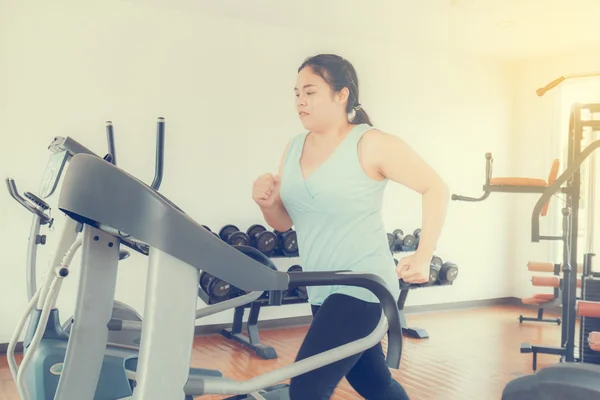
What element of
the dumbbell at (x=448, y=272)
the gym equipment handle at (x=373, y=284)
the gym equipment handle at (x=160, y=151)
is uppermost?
the gym equipment handle at (x=160, y=151)

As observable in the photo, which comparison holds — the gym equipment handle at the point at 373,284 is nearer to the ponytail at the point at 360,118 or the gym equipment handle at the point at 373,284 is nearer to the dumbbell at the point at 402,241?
the ponytail at the point at 360,118

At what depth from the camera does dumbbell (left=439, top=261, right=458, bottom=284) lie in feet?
15.6

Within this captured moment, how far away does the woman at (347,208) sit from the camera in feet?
4.87

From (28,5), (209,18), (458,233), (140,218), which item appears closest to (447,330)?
(458,233)

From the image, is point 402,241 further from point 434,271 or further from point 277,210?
point 277,210

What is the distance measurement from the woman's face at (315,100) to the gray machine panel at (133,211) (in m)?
0.80

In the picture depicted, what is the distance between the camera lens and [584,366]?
78cm

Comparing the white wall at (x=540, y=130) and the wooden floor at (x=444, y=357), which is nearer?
the wooden floor at (x=444, y=357)

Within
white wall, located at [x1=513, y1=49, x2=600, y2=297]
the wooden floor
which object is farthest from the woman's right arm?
white wall, located at [x1=513, y1=49, x2=600, y2=297]

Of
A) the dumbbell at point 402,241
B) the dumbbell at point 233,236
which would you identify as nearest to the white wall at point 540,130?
the dumbbell at point 402,241

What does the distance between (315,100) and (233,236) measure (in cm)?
254

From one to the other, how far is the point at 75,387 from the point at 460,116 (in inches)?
208

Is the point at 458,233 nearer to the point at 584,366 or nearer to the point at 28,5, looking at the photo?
the point at 28,5

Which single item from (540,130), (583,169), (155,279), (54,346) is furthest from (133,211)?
(540,130)
